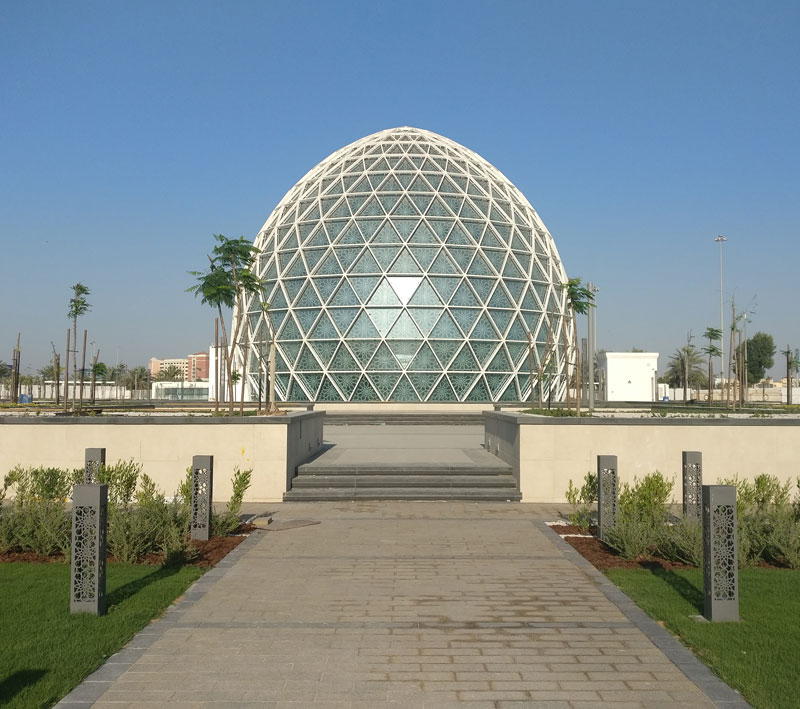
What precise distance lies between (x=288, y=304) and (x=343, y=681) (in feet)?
115

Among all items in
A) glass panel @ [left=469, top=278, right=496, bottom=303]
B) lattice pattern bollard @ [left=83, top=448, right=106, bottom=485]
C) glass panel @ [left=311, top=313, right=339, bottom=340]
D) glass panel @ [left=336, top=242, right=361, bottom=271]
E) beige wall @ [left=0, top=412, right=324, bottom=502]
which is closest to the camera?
lattice pattern bollard @ [left=83, top=448, right=106, bottom=485]

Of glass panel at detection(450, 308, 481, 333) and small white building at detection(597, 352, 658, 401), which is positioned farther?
small white building at detection(597, 352, 658, 401)

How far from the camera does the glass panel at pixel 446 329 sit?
124ft

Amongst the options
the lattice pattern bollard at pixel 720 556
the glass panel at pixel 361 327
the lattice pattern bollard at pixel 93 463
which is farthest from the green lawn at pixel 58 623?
the glass panel at pixel 361 327

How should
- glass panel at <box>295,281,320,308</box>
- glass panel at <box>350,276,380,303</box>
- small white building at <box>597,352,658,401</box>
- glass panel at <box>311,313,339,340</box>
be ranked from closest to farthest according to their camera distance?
1. glass panel at <box>350,276,380,303</box>
2. glass panel at <box>311,313,339,340</box>
3. glass panel at <box>295,281,320,308</box>
4. small white building at <box>597,352,658,401</box>

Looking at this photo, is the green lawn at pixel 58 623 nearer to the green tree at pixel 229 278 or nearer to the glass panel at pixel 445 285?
the green tree at pixel 229 278

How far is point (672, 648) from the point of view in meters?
6.44

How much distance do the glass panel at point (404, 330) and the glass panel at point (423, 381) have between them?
1.92 meters

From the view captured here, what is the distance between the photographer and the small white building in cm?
5828

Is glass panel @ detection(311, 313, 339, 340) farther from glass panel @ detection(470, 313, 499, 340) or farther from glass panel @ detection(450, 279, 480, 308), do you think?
glass panel @ detection(470, 313, 499, 340)

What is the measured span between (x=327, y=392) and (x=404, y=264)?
7.69m

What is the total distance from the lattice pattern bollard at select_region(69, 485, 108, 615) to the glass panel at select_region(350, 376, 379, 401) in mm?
30152

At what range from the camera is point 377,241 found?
39094mm

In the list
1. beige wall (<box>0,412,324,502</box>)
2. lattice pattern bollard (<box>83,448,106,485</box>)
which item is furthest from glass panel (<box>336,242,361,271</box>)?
lattice pattern bollard (<box>83,448,106,485</box>)
